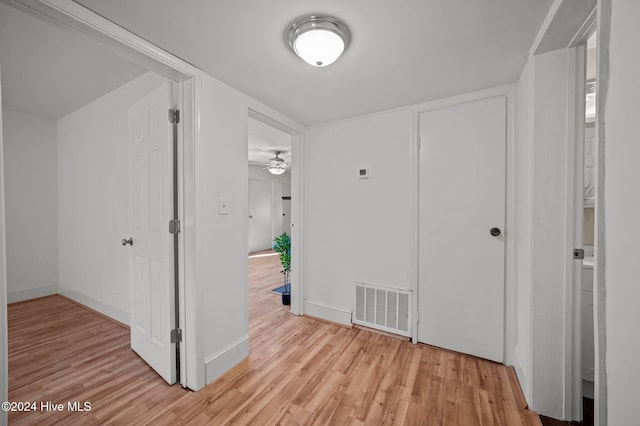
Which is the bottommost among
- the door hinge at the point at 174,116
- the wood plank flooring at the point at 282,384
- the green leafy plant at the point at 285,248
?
the wood plank flooring at the point at 282,384

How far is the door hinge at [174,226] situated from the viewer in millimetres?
1743

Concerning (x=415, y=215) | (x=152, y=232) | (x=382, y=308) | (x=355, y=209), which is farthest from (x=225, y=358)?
(x=415, y=215)

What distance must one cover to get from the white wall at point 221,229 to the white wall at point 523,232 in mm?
1978

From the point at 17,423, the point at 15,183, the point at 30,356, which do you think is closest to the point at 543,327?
the point at 17,423

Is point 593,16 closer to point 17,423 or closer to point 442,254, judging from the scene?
point 442,254

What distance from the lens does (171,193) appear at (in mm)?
1752

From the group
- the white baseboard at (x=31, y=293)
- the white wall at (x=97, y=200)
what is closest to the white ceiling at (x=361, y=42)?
the white wall at (x=97, y=200)

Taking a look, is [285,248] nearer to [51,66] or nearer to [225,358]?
[225,358]

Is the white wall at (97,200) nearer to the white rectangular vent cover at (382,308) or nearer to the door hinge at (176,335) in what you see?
the door hinge at (176,335)

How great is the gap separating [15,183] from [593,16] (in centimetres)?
556

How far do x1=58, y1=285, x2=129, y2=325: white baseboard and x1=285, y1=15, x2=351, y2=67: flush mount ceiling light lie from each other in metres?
2.99

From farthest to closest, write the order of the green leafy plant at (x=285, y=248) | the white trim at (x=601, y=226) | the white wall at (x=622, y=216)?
the green leafy plant at (x=285, y=248), the white trim at (x=601, y=226), the white wall at (x=622, y=216)

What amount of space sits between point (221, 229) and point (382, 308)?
168 cm

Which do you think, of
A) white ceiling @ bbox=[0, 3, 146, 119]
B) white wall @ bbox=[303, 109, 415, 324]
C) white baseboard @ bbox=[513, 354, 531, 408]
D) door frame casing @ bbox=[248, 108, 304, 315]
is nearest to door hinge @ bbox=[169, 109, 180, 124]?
white ceiling @ bbox=[0, 3, 146, 119]
